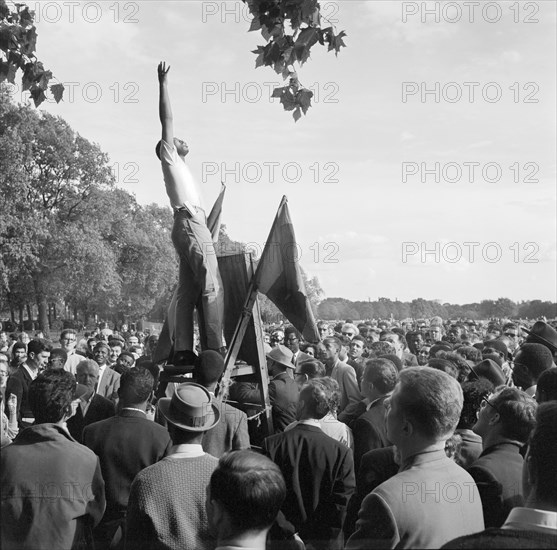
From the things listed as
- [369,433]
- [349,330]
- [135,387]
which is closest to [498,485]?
[369,433]

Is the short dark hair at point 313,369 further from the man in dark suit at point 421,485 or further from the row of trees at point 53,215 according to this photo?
the row of trees at point 53,215

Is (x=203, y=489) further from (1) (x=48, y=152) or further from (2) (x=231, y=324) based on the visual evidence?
(1) (x=48, y=152)

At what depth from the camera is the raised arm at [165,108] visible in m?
5.52

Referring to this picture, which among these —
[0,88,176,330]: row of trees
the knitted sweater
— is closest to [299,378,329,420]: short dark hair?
the knitted sweater

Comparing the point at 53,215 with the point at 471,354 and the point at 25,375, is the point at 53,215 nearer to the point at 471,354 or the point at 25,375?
the point at 25,375

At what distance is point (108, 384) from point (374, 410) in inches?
155

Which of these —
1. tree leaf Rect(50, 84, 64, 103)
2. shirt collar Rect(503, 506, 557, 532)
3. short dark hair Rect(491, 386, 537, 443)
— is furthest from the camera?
tree leaf Rect(50, 84, 64, 103)

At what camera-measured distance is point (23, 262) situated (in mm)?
36250

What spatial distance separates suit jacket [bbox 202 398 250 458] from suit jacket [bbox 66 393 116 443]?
1.55m

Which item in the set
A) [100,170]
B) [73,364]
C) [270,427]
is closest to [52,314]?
[100,170]

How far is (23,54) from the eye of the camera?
6633 millimetres

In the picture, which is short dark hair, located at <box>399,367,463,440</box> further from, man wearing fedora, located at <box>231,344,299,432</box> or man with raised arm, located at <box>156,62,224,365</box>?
man wearing fedora, located at <box>231,344,299,432</box>

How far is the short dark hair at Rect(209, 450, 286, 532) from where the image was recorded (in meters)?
2.58

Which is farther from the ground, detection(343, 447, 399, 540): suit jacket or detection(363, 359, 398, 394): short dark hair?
detection(363, 359, 398, 394): short dark hair
